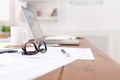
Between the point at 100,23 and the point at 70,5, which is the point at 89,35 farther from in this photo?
the point at 70,5

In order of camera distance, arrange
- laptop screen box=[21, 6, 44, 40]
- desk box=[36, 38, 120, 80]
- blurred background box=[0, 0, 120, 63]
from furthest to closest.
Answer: blurred background box=[0, 0, 120, 63] → laptop screen box=[21, 6, 44, 40] → desk box=[36, 38, 120, 80]

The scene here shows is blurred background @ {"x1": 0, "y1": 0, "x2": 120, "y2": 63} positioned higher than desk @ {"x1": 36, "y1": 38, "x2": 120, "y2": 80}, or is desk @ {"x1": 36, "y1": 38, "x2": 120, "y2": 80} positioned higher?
blurred background @ {"x1": 0, "y1": 0, "x2": 120, "y2": 63}

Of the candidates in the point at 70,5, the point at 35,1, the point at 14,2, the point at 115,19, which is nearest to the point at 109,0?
the point at 115,19

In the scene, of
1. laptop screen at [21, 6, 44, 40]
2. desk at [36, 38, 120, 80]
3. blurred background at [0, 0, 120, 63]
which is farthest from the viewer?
blurred background at [0, 0, 120, 63]

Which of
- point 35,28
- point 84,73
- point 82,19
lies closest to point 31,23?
point 35,28

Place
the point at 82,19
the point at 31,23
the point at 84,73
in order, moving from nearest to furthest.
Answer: the point at 84,73 < the point at 31,23 < the point at 82,19

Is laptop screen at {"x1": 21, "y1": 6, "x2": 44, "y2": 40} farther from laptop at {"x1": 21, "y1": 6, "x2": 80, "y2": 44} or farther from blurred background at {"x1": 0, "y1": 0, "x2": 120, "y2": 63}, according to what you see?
blurred background at {"x1": 0, "y1": 0, "x2": 120, "y2": 63}

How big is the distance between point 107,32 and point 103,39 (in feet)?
0.43

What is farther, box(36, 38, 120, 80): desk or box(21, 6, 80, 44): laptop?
box(21, 6, 80, 44): laptop

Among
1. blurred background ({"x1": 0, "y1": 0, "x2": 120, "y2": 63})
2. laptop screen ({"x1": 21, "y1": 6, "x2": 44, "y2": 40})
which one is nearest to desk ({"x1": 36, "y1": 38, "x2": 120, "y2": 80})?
laptop screen ({"x1": 21, "y1": 6, "x2": 44, "y2": 40})

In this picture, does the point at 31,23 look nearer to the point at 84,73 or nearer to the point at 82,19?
the point at 84,73

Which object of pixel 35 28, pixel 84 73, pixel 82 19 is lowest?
pixel 84 73

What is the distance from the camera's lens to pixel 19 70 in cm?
73

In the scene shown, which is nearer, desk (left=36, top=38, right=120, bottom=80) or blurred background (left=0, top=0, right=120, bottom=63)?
desk (left=36, top=38, right=120, bottom=80)
